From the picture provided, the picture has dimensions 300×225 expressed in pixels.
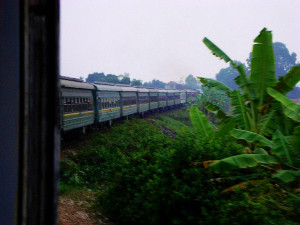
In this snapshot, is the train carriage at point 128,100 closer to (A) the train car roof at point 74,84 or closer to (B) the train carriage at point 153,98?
(A) the train car roof at point 74,84

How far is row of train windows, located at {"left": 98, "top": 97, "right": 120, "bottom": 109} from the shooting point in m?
16.6

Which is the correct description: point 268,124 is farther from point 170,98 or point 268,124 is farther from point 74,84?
point 170,98

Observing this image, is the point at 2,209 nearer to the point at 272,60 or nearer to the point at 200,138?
the point at 200,138

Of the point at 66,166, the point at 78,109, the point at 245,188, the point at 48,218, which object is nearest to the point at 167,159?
the point at 245,188

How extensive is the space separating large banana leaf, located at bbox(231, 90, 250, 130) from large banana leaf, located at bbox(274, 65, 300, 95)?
0.93m

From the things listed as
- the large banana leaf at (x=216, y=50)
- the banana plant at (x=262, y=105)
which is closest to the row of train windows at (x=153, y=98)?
the large banana leaf at (x=216, y=50)

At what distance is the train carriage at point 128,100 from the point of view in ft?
66.7

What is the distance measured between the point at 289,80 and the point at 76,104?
29.5 feet

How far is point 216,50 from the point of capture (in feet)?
27.3

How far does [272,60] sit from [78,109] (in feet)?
29.4

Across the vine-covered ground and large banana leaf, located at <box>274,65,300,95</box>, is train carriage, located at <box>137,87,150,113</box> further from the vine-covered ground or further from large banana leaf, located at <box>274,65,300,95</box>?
large banana leaf, located at <box>274,65,300,95</box>

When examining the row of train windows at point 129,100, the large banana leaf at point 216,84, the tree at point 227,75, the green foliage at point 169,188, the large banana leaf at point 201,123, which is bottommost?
the green foliage at point 169,188

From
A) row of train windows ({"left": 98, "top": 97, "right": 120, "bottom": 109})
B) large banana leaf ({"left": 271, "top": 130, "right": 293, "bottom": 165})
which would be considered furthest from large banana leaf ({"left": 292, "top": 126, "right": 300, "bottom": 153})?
row of train windows ({"left": 98, "top": 97, "right": 120, "bottom": 109})

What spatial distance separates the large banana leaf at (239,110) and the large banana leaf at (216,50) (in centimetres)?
121
